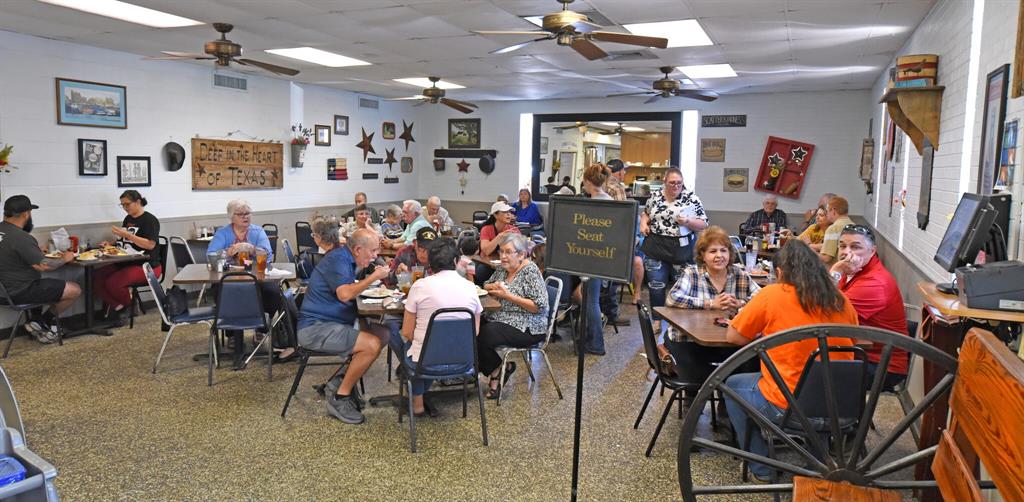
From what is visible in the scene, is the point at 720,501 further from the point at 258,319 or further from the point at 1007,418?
the point at 258,319

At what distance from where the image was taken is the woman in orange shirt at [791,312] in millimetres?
2887

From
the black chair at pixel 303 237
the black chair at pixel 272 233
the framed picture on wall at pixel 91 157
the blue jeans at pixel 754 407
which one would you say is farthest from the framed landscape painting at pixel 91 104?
the blue jeans at pixel 754 407

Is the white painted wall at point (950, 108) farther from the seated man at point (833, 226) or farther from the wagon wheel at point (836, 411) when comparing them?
the wagon wheel at point (836, 411)

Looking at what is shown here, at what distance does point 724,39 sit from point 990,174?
343 cm

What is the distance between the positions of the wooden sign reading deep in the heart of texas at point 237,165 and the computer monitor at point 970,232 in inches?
304

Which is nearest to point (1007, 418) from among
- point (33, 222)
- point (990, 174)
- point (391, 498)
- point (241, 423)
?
point (990, 174)

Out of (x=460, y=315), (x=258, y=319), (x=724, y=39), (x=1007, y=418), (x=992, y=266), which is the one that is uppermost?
(x=724, y=39)

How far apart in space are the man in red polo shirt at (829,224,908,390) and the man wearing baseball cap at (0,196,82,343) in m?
6.04

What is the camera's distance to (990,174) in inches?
119

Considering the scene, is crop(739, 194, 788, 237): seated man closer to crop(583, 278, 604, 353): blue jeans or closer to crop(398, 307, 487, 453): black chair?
crop(583, 278, 604, 353): blue jeans

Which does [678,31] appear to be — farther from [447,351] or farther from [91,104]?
[91,104]

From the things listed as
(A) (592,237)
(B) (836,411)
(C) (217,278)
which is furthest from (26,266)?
(B) (836,411)

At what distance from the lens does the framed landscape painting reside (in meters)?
6.65

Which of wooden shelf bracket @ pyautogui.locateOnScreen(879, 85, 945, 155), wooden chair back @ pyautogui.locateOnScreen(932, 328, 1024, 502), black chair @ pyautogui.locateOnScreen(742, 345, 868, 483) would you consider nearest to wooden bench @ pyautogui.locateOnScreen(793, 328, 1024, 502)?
wooden chair back @ pyautogui.locateOnScreen(932, 328, 1024, 502)
